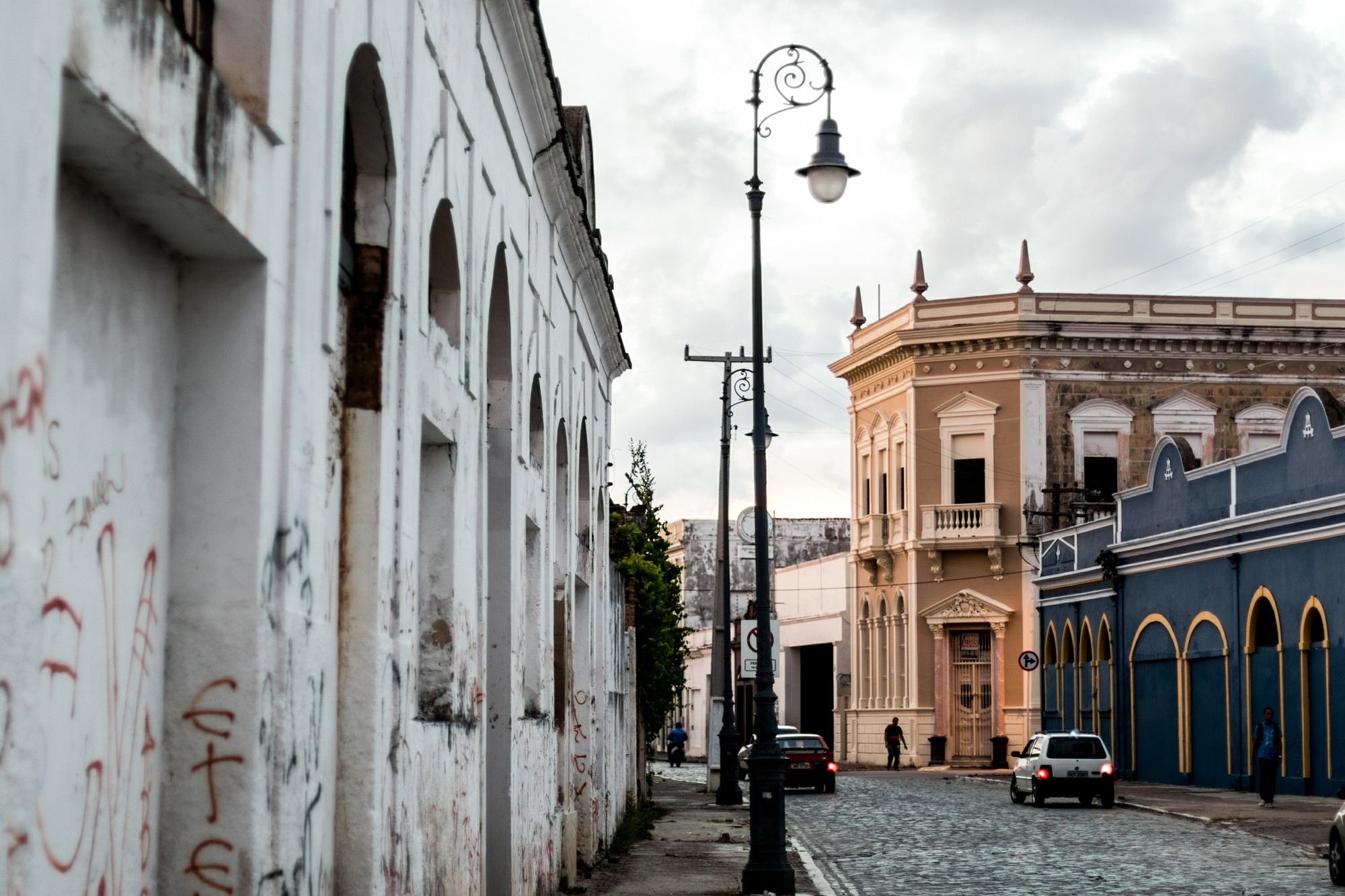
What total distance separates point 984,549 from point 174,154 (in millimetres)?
45160

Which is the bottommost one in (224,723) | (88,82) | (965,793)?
(965,793)

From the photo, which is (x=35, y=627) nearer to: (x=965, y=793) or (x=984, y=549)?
(x=965, y=793)

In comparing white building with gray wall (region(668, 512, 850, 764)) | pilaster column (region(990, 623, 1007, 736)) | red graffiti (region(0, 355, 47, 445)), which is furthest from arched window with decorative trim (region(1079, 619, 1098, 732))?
red graffiti (region(0, 355, 47, 445))

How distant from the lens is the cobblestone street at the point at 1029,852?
685 inches

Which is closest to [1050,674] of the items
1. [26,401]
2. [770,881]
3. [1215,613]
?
[1215,613]

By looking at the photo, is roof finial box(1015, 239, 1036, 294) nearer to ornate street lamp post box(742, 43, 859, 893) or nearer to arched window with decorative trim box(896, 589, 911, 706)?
arched window with decorative trim box(896, 589, 911, 706)

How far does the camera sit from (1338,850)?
16953 millimetres

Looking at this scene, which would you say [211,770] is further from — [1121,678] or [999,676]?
[999,676]

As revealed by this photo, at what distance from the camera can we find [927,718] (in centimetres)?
5019

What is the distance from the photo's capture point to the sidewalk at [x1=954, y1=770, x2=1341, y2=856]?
2359cm

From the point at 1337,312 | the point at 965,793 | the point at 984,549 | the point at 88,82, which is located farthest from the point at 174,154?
the point at 1337,312

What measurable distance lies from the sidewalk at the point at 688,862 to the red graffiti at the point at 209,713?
1056 cm

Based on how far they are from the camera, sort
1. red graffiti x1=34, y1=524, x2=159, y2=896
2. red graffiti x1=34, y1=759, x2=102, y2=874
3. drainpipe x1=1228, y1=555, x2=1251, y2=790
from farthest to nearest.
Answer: drainpipe x1=1228, y1=555, x2=1251, y2=790 → red graffiti x1=34, y1=524, x2=159, y2=896 → red graffiti x1=34, y1=759, x2=102, y2=874

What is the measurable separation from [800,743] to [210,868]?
3062cm
